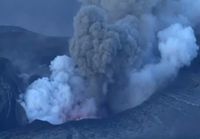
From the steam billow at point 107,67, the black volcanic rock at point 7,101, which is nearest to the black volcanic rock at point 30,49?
the steam billow at point 107,67

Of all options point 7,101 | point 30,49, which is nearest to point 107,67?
point 7,101

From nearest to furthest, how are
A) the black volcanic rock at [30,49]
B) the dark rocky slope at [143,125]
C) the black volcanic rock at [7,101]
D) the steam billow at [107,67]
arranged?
the dark rocky slope at [143,125] → the black volcanic rock at [7,101] → the steam billow at [107,67] → the black volcanic rock at [30,49]

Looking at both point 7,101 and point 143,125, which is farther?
point 7,101

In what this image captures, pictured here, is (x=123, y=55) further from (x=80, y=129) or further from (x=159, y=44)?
(x=80, y=129)

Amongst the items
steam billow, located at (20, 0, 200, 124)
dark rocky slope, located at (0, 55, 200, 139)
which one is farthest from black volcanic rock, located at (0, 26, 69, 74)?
dark rocky slope, located at (0, 55, 200, 139)

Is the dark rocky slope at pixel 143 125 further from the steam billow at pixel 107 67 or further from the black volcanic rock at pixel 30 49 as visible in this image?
the black volcanic rock at pixel 30 49

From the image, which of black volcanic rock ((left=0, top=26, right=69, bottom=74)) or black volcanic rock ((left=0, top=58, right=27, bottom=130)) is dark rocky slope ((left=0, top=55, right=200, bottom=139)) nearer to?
Answer: black volcanic rock ((left=0, top=58, right=27, bottom=130))

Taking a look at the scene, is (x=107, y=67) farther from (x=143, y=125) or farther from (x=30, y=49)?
(x=30, y=49)
